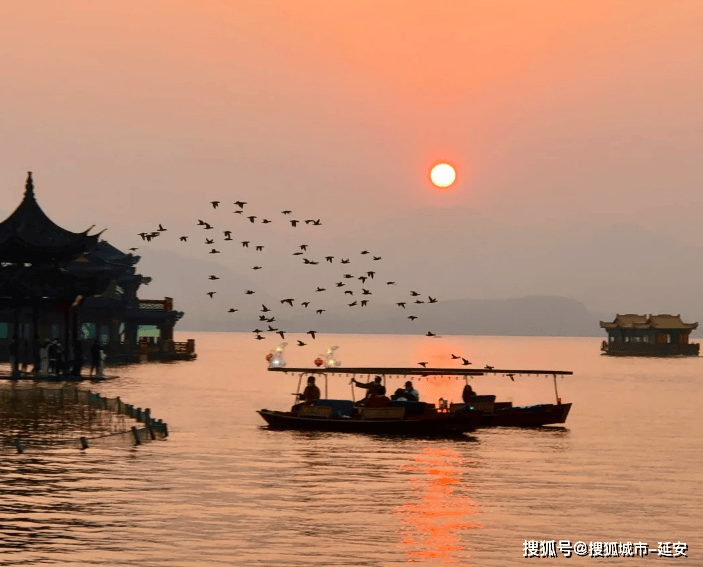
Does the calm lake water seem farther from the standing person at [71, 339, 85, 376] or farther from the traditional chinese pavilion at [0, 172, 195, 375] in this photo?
the traditional chinese pavilion at [0, 172, 195, 375]

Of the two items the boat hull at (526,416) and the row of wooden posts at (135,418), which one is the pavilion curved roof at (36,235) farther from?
the boat hull at (526,416)

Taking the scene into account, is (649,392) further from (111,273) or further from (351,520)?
(351,520)

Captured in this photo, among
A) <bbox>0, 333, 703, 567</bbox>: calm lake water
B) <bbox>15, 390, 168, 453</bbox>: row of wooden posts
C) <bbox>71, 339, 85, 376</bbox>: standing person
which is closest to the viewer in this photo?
<bbox>0, 333, 703, 567</bbox>: calm lake water

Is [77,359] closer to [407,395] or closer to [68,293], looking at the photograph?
[68,293]

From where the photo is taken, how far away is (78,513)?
90.5 ft

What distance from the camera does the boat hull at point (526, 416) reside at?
2217 inches

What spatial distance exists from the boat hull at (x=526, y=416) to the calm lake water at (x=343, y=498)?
3.05 ft

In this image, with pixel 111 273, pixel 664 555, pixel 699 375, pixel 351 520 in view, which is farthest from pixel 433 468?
pixel 699 375

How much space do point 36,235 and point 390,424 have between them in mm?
46244

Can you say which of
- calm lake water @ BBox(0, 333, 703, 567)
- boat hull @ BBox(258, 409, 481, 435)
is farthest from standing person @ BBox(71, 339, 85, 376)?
boat hull @ BBox(258, 409, 481, 435)

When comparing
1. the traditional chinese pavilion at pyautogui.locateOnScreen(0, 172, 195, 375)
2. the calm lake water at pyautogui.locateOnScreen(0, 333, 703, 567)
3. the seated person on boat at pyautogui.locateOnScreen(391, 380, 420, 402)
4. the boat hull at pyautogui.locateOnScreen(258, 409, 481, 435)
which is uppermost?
the traditional chinese pavilion at pyautogui.locateOnScreen(0, 172, 195, 375)

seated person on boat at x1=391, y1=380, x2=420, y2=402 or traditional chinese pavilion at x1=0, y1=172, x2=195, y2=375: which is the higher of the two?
traditional chinese pavilion at x1=0, y1=172, x2=195, y2=375

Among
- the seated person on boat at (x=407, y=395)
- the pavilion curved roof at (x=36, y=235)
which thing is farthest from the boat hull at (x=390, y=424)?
the pavilion curved roof at (x=36, y=235)

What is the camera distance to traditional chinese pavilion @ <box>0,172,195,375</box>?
78250 mm
